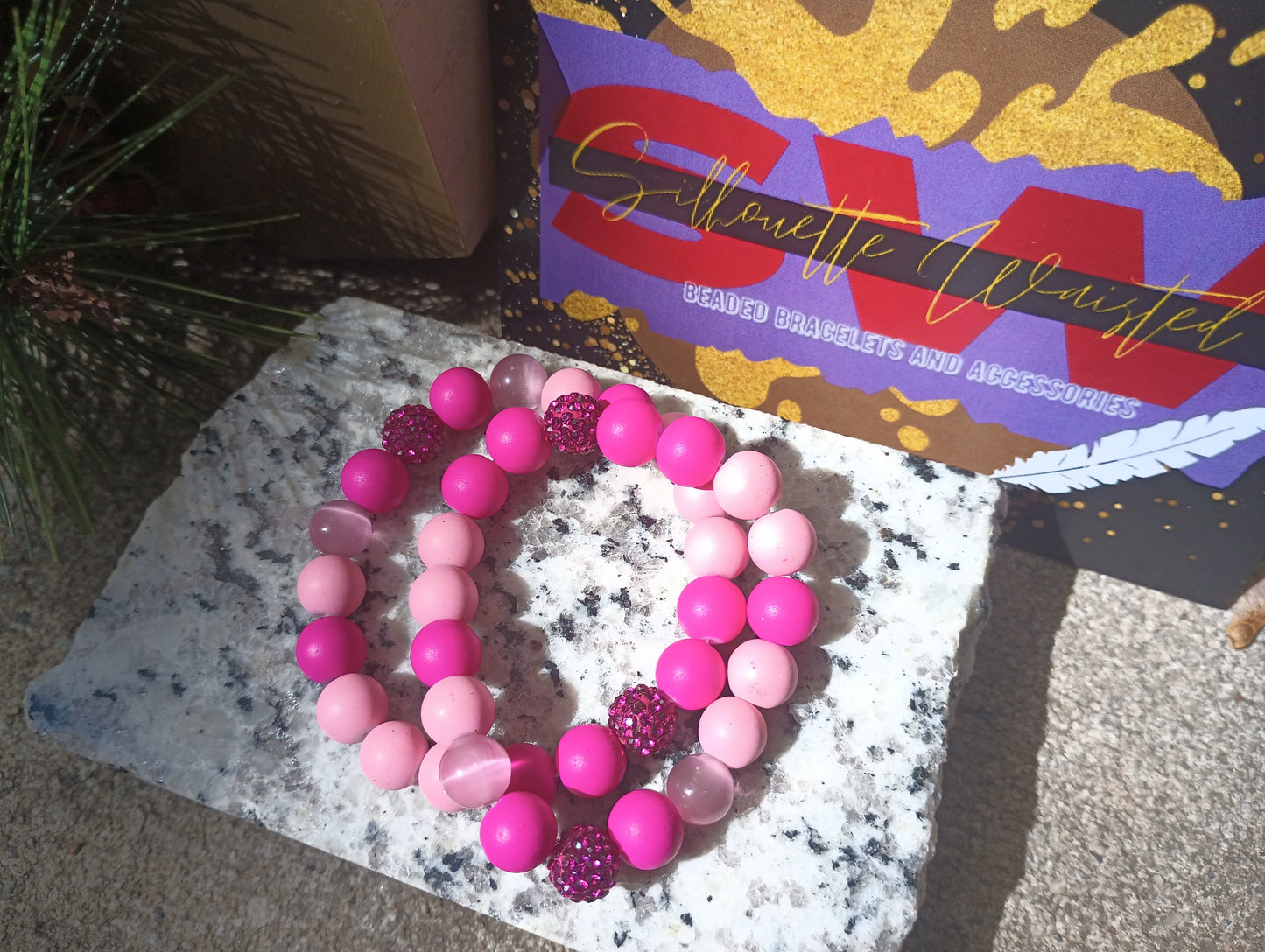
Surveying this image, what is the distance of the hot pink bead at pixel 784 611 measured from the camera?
0.77 meters

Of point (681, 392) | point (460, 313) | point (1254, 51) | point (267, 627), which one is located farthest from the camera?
point (460, 313)

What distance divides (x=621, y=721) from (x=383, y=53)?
58cm

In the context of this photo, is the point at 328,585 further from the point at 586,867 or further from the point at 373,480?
the point at 586,867

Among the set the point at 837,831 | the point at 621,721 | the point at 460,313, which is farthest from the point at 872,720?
the point at 460,313

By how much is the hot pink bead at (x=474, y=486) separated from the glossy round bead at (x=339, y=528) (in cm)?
8

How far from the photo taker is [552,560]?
2.82ft

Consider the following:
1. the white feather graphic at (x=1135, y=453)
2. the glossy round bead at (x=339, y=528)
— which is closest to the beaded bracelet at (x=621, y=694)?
the glossy round bead at (x=339, y=528)

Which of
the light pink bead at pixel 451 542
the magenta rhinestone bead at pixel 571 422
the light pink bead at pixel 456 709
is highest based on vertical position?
the magenta rhinestone bead at pixel 571 422

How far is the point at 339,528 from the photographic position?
2.74 feet

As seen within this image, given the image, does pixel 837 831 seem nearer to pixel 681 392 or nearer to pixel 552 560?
pixel 552 560

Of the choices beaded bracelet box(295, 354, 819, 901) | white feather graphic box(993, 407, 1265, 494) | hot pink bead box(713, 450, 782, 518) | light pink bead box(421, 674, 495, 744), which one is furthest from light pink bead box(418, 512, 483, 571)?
white feather graphic box(993, 407, 1265, 494)

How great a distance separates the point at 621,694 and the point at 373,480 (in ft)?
0.93

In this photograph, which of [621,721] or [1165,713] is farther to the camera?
[1165,713]

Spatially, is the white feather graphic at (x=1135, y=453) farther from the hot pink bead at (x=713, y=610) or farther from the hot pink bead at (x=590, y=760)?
the hot pink bead at (x=590, y=760)
